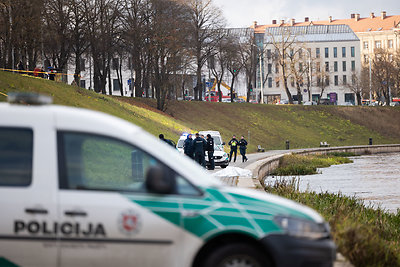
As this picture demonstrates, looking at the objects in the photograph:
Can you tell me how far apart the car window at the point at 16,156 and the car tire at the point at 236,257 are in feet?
5.41

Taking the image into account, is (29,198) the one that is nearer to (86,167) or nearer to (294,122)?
(86,167)

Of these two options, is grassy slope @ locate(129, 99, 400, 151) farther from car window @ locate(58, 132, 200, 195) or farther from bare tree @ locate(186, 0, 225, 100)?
car window @ locate(58, 132, 200, 195)

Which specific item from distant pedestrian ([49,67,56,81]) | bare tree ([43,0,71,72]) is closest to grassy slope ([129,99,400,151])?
bare tree ([43,0,71,72])

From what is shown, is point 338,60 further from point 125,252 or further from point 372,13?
point 125,252

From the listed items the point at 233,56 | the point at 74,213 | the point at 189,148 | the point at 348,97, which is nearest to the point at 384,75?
the point at 233,56

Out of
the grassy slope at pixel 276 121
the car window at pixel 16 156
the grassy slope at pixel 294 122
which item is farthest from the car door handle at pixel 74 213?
the grassy slope at pixel 294 122

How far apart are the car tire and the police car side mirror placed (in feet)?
2.08

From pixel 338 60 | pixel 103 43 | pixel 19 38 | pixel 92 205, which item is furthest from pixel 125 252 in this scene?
pixel 338 60

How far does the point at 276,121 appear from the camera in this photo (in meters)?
80.6

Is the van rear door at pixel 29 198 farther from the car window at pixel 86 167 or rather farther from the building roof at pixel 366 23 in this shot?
the building roof at pixel 366 23

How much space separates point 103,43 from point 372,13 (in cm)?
10362

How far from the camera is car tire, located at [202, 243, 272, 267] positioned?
6.18 meters

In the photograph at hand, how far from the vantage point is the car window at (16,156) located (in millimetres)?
6238

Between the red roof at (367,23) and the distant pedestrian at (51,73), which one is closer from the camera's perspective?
the distant pedestrian at (51,73)
